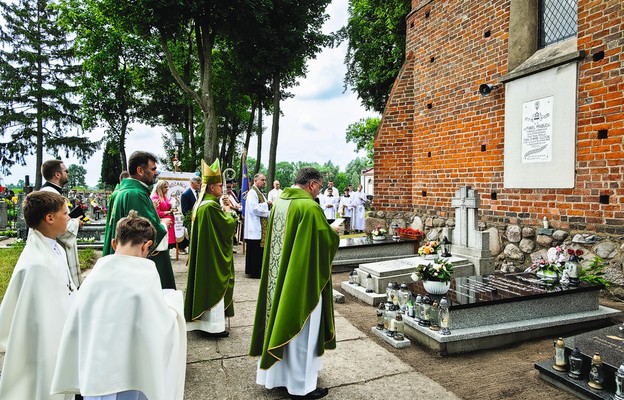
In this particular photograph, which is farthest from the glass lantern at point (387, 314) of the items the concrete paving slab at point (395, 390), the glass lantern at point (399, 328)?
the concrete paving slab at point (395, 390)

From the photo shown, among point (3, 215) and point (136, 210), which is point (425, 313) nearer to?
point (136, 210)

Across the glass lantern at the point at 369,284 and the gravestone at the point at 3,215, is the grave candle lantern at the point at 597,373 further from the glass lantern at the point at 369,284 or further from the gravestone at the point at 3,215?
the gravestone at the point at 3,215

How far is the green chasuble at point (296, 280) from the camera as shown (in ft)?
11.2

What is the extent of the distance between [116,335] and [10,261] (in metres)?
9.40

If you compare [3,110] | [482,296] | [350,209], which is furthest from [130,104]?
[482,296]

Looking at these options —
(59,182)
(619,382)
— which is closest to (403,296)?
(619,382)

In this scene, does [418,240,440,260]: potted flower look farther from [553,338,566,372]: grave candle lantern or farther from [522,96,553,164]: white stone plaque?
[553,338,566,372]: grave candle lantern

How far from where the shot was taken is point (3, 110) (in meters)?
28.9

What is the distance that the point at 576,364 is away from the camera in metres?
3.63

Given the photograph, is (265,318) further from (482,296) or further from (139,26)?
(139,26)

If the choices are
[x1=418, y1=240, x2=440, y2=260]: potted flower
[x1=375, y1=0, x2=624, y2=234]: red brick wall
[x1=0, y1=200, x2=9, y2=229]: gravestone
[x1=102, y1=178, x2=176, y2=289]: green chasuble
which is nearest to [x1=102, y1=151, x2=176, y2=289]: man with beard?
[x1=102, y1=178, x2=176, y2=289]: green chasuble

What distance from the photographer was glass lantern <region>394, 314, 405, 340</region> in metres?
4.84

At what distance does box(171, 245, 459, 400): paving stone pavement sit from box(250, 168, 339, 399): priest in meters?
0.24

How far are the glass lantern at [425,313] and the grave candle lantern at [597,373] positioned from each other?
1.67 m
